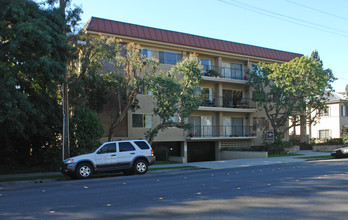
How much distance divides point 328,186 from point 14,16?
13036 millimetres

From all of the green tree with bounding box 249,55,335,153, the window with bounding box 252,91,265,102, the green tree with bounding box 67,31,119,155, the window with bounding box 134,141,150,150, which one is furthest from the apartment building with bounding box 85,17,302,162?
the window with bounding box 134,141,150,150

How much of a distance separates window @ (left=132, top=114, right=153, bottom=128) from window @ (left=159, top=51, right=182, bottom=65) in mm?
5232

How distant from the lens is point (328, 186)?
396 inches

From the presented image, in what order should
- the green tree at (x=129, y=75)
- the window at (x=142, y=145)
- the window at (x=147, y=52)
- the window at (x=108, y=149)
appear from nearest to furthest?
the window at (x=108, y=149)
the window at (x=142, y=145)
the green tree at (x=129, y=75)
the window at (x=147, y=52)

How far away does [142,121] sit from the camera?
27312mm

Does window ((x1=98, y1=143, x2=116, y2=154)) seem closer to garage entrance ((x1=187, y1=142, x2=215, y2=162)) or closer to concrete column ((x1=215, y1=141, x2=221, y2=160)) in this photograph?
garage entrance ((x1=187, y1=142, x2=215, y2=162))

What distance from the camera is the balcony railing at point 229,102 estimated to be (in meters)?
31.5

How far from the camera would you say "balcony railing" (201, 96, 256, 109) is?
31469 millimetres

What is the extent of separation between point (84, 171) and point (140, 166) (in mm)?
2814

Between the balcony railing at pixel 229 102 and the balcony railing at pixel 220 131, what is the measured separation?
2115mm

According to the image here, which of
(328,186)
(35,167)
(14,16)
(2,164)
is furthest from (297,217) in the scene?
(2,164)

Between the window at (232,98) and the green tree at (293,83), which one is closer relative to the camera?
the green tree at (293,83)

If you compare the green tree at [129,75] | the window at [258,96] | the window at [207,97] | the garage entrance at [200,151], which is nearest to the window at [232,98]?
the window at [207,97]

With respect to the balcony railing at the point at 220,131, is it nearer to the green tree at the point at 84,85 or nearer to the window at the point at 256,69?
the window at the point at 256,69
